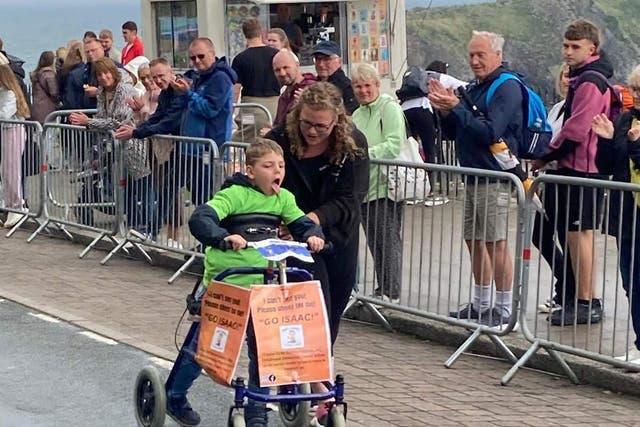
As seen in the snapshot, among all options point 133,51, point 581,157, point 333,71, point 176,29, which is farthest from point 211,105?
point 133,51

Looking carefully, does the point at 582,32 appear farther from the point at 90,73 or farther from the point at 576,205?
the point at 90,73

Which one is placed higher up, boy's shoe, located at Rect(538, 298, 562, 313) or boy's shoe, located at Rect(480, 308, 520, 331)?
boy's shoe, located at Rect(538, 298, 562, 313)

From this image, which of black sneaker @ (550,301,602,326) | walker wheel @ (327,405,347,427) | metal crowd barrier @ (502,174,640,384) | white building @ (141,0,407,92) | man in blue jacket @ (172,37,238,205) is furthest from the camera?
white building @ (141,0,407,92)

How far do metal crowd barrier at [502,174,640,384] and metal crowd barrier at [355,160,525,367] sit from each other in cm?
17

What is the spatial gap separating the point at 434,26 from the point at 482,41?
617 inches

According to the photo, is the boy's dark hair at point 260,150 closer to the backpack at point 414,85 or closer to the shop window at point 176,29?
the backpack at point 414,85

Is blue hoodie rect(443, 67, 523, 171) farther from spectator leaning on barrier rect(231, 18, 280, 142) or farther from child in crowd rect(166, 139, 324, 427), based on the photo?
spectator leaning on barrier rect(231, 18, 280, 142)

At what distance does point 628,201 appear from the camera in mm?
8180

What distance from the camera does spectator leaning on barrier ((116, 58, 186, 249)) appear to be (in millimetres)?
12273

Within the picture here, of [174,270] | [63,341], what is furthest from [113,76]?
[63,341]

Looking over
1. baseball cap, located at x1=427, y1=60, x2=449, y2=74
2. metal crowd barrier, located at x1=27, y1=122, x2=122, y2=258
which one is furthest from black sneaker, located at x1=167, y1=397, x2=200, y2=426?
baseball cap, located at x1=427, y1=60, x2=449, y2=74

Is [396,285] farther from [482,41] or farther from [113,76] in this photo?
[113,76]

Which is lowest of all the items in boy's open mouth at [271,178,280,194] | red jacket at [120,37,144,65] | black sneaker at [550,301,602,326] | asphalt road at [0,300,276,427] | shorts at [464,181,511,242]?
asphalt road at [0,300,276,427]

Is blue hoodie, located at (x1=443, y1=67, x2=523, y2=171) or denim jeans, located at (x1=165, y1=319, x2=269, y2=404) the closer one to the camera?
denim jeans, located at (x1=165, y1=319, x2=269, y2=404)
